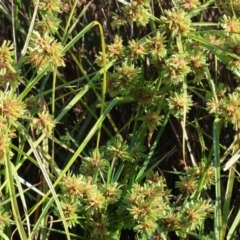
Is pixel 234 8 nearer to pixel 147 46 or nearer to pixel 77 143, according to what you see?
pixel 147 46

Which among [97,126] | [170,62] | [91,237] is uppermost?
[170,62]

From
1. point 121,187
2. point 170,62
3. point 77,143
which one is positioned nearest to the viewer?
point 170,62

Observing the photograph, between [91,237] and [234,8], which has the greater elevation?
[234,8]

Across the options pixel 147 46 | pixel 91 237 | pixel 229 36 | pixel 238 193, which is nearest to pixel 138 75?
pixel 147 46

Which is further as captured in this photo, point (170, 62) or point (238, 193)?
point (238, 193)

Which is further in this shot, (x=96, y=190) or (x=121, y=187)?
(x=121, y=187)

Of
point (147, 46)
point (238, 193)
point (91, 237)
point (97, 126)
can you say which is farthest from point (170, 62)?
point (238, 193)

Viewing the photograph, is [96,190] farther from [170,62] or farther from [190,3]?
[190,3]

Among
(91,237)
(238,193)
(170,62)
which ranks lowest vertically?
(238,193)

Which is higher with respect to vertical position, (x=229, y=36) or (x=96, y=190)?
(x=229, y=36)

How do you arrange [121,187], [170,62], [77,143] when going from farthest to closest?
[77,143] → [121,187] → [170,62]
